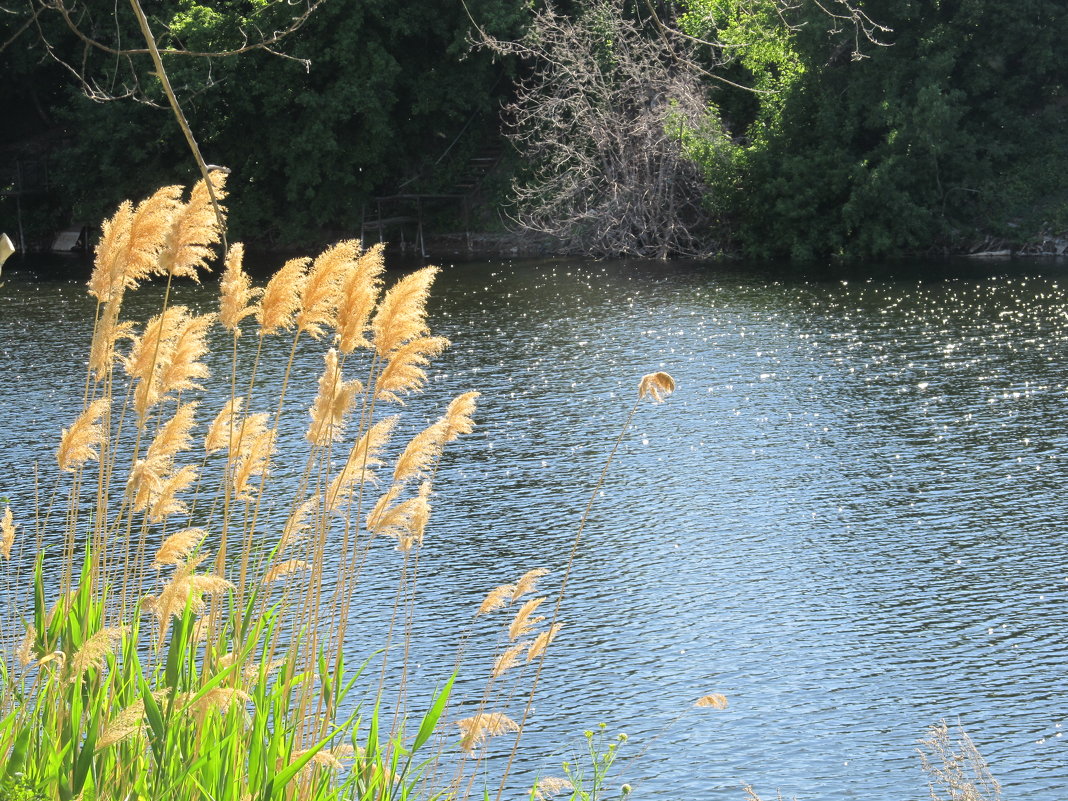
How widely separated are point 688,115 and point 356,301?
2538cm

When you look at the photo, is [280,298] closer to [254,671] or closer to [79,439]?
[79,439]

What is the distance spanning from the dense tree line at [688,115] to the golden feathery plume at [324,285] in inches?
893

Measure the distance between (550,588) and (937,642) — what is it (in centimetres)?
272

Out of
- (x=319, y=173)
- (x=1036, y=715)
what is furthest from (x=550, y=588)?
(x=319, y=173)

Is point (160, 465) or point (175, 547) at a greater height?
point (160, 465)

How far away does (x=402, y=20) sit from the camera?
3086 centimetres

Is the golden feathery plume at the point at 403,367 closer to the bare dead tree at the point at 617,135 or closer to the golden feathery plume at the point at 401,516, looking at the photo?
the golden feathery plume at the point at 401,516

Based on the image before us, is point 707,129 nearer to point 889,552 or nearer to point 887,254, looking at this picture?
point 887,254

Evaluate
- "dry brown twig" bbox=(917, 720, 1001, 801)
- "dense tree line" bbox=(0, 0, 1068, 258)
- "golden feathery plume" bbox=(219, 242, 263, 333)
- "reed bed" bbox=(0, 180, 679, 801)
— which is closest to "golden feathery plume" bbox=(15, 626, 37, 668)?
"reed bed" bbox=(0, 180, 679, 801)

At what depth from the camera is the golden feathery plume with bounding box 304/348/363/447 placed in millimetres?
3838

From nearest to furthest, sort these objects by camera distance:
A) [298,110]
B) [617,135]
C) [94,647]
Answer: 1. [94,647]
2. [617,135]
3. [298,110]

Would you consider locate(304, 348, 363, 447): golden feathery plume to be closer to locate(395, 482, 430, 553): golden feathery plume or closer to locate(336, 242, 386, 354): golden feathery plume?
locate(336, 242, 386, 354): golden feathery plume

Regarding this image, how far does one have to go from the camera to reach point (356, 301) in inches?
146

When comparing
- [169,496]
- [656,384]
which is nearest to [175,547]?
[169,496]
